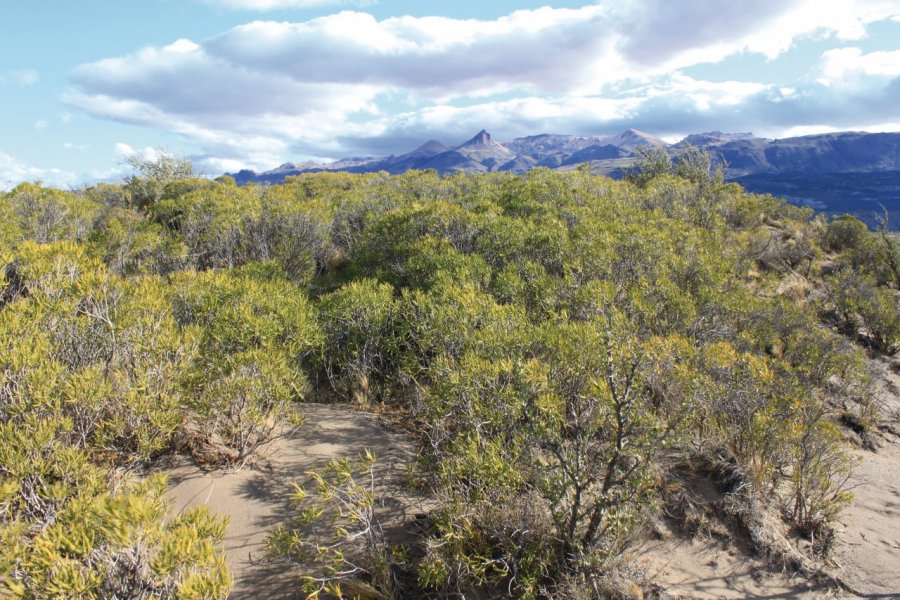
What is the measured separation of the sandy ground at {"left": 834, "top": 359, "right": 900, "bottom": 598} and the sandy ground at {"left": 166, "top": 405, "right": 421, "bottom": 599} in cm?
580

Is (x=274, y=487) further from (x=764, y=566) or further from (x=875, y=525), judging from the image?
(x=875, y=525)

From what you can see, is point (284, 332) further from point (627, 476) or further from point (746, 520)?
point (746, 520)

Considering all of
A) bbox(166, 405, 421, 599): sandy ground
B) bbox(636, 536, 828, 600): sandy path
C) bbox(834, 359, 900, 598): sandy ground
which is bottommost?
bbox(834, 359, 900, 598): sandy ground

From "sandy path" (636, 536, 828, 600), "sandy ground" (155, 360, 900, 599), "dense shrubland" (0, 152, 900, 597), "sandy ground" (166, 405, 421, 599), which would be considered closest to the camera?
"dense shrubland" (0, 152, 900, 597)

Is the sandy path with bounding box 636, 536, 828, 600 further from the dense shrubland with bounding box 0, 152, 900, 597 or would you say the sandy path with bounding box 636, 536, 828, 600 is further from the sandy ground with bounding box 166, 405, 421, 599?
the sandy ground with bounding box 166, 405, 421, 599

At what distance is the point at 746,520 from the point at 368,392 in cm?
616

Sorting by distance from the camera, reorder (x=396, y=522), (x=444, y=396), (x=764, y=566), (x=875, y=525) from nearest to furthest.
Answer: (x=396, y=522) → (x=764, y=566) → (x=444, y=396) → (x=875, y=525)

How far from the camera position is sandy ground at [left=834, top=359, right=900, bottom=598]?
5.44 m

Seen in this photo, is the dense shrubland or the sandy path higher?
the dense shrubland

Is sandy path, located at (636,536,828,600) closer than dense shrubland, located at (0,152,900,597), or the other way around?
dense shrubland, located at (0,152,900,597)

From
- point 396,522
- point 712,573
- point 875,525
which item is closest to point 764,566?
point 712,573

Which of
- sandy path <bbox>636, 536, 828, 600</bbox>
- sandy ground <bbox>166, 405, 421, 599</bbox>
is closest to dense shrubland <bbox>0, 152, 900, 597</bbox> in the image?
sandy ground <bbox>166, 405, 421, 599</bbox>

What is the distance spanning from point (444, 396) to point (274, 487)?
2583 mm

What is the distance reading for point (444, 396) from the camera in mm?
5629
